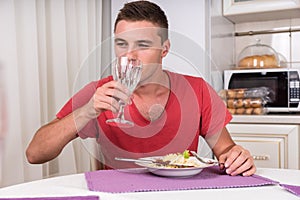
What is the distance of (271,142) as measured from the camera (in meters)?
2.34

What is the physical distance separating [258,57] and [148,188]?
77.9 inches

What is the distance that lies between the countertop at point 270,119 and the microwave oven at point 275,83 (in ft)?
0.76

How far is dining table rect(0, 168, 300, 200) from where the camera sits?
97cm

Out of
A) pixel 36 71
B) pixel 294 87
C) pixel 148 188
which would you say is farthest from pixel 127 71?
pixel 294 87

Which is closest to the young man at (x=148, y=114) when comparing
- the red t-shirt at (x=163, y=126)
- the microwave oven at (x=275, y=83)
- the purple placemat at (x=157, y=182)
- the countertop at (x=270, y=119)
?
the red t-shirt at (x=163, y=126)

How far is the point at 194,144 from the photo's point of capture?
1.59 meters

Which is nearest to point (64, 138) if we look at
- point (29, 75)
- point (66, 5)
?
point (29, 75)

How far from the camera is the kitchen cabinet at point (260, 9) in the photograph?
257 centimetres

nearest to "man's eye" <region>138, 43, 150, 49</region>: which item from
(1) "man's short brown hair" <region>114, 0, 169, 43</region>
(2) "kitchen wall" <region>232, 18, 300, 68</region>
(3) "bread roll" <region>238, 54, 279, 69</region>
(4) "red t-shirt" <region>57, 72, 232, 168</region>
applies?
(1) "man's short brown hair" <region>114, 0, 169, 43</region>

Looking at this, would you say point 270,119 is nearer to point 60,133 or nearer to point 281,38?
point 281,38

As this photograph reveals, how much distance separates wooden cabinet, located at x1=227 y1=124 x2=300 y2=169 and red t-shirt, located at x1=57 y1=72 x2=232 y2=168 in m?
0.81

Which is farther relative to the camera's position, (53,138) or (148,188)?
(53,138)

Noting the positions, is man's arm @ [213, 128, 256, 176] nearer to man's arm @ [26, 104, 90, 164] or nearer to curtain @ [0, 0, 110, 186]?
man's arm @ [26, 104, 90, 164]

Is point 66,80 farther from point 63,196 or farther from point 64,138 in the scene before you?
point 63,196
